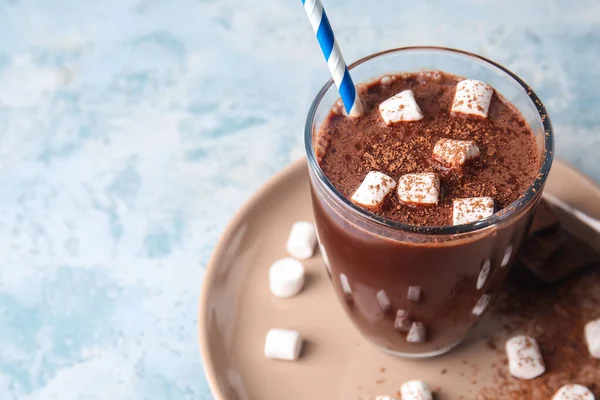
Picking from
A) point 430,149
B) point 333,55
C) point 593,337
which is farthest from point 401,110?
point 593,337

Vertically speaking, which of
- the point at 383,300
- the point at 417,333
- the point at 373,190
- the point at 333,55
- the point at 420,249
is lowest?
the point at 417,333

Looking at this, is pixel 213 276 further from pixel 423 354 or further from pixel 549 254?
pixel 549 254

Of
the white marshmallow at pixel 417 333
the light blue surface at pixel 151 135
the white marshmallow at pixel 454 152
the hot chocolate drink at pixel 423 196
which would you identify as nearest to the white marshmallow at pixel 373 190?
the hot chocolate drink at pixel 423 196

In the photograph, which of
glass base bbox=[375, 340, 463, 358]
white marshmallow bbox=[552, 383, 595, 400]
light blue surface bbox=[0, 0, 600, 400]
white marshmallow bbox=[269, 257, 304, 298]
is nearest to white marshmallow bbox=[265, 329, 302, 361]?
white marshmallow bbox=[269, 257, 304, 298]

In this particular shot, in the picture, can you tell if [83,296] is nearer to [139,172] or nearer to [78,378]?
[78,378]

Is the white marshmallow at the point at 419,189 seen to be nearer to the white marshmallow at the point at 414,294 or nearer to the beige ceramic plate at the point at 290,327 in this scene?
the white marshmallow at the point at 414,294

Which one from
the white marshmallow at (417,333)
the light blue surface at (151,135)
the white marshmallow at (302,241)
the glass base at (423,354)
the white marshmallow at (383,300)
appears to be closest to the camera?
the white marshmallow at (383,300)

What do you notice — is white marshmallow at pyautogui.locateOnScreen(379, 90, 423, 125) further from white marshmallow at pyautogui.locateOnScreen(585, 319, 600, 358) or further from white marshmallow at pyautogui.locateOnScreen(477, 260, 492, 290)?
white marshmallow at pyautogui.locateOnScreen(585, 319, 600, 358)
